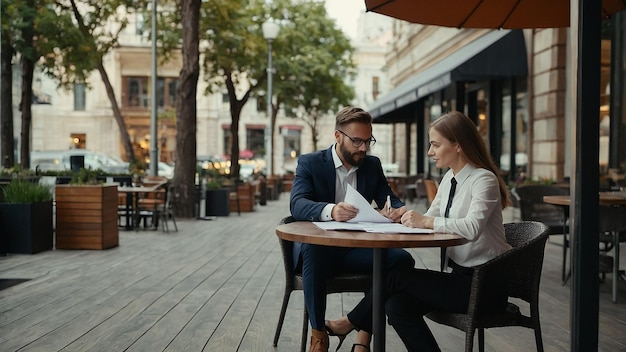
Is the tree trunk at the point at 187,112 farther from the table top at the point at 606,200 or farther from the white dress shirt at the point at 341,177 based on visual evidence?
the white dress shirt at the point at 341,177

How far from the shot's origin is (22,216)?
27.9 feet

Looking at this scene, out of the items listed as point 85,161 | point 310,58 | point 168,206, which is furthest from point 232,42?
point 168,206

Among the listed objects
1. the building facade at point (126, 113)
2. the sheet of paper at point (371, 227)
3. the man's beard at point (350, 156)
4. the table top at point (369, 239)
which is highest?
the building facade at point (126, 113)

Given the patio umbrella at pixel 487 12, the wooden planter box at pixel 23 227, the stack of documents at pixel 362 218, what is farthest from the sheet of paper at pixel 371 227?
the wooden planter box at pixel 23 227

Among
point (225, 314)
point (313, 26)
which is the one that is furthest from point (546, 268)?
point (313, 26)

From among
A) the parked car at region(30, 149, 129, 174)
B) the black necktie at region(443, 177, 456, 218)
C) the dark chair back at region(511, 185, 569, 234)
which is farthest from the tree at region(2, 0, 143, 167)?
the black necktie at region(443, 177, 456, 218)

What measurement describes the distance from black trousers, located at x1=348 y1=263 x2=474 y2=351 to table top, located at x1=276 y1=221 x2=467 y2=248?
0.72 feet

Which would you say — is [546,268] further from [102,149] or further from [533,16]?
[102,149]

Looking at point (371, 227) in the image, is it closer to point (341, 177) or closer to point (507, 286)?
point (507, 286)

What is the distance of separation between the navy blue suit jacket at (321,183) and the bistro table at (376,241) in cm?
44

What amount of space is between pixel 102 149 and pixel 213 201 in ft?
109

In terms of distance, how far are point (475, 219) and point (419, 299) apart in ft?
1.47

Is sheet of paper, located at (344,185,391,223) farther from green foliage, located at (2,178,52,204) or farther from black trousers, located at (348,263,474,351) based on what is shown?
green foliage, located at (2,178,52,204)

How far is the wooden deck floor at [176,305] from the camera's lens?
14.9 ft
